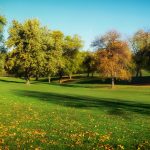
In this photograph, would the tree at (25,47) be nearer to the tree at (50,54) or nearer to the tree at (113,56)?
the tree at (50,54)

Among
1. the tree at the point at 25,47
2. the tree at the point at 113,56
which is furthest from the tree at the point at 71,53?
the tree at the point at 113,56

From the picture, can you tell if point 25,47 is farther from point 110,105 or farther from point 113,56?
point 110,105

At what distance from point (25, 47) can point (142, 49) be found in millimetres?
37146

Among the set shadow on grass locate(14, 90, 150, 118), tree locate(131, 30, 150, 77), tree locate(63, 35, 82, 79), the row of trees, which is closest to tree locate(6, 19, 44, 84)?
the row of trees

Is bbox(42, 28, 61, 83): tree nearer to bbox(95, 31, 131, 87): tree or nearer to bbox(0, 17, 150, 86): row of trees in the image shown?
bbox(0, 17, 150, 86): row of trees

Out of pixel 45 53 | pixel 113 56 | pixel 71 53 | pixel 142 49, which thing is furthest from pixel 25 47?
pixel 142 49

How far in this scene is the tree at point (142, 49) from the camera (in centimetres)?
10744

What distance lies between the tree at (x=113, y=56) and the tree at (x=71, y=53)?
2996cm

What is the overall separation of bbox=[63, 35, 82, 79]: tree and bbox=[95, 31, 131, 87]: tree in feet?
98.3

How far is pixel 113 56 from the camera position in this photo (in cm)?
8569

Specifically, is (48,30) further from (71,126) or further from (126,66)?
(71,126)

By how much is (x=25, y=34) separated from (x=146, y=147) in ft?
262

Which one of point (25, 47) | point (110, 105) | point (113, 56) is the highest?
point (25, 47)

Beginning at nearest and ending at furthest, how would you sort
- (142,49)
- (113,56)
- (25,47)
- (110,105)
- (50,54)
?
(110,105), (113,56), (25,47), (50,54), (142,49)
